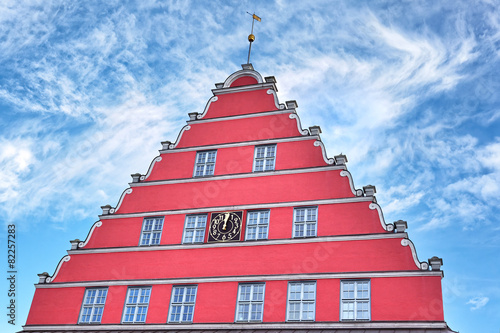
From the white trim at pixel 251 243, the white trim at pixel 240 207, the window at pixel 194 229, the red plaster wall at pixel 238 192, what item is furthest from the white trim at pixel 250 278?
the red plaster wall at pixel 238 192

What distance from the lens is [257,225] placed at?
2288 cm

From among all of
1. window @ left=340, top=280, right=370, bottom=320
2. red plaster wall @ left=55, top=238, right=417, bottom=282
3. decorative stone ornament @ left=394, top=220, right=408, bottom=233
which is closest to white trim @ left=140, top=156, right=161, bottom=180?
red plaster wall @ left=55, top=238, right=417, bottom=282

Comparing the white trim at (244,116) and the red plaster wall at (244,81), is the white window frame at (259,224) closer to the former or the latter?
the white trim at (244,116)

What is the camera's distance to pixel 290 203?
897 inches

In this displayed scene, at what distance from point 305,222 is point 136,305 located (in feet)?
24.8

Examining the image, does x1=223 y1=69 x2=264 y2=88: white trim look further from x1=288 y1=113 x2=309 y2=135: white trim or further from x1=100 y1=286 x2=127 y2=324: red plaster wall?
x1=100 y1=286 x2=127 y2=324: red plaster wall

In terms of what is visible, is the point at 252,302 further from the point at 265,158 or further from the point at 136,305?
the point at 265,158

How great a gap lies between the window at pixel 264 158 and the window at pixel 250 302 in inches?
209

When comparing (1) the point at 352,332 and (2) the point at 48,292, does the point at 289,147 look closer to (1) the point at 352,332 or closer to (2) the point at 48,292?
(1) the point at 352,332

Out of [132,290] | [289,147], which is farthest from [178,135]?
[132,290]

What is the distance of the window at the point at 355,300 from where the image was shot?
765 inches

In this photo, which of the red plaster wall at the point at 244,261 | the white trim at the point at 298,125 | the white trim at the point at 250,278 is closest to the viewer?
the white trim at the point at 250,278

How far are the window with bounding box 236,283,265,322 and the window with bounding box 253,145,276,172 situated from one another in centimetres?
532

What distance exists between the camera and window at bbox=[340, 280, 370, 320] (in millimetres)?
19422
